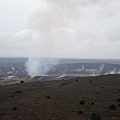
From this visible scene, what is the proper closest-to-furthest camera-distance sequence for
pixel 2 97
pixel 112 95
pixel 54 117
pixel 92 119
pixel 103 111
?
pixel 92 119, pixel 54 117, pixel 103 111, pixel 112 95, pixel 2 97

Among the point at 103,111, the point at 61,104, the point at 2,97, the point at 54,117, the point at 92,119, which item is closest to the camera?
the point at 92,119

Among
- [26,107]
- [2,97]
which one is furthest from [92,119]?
[2,97]

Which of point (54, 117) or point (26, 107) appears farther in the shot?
point (26, 107)

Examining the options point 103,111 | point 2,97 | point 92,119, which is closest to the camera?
point 92,119

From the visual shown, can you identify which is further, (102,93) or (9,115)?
(102,93)

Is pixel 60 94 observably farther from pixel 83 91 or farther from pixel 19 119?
pixel 19 119

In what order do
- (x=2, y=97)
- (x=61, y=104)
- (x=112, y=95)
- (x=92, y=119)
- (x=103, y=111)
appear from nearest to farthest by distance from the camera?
(x=92, y=119), (x=103, y=111), (x=61, y=104), (x=112, y=95), (x=2, y=97)

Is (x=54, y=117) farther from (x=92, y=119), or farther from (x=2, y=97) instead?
(x=2, y=97)

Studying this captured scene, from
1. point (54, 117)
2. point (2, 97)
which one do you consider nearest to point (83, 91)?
point (2, 97)

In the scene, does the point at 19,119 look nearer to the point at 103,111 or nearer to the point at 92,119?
the point at 92,119
